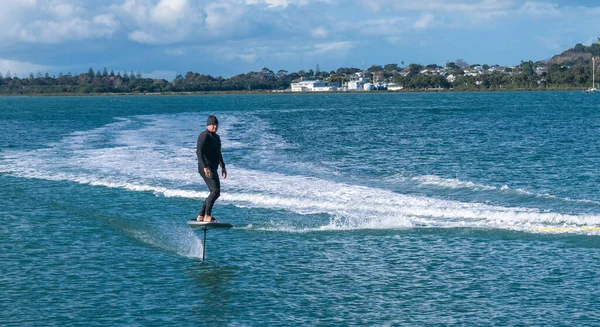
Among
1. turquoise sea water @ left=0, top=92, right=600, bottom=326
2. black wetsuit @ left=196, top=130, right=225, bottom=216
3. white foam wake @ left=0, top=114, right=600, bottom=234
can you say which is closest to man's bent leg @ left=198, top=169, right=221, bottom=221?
black wetsuit @ left=196, top=130, right=225, bottom=216

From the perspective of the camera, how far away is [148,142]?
4684 cm

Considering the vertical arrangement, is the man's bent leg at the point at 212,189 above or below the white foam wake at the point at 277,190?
above

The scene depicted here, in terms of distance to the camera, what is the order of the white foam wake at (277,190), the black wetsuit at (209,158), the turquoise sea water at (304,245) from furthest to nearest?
the white foam wake at (277,190) → the black wetsuit at (209,158) → the turquoise sea water at (304,245)

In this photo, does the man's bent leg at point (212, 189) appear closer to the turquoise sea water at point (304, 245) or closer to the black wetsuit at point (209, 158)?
the black wetsuit at point (209, 158)

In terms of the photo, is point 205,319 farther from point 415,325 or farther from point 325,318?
point 415,325

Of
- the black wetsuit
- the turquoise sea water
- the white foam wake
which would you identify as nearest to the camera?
the turquoise sea water

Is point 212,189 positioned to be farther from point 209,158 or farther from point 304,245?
point 304,245

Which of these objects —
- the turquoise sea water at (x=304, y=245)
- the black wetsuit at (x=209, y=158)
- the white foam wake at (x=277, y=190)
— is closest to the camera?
the turquoise sea water at (x=304, y=245)

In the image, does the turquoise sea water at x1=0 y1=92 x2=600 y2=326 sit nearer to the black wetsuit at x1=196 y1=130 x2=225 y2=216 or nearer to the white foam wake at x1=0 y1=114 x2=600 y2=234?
the white foam wake at x1=0 y1=114 x2=600 y2=234

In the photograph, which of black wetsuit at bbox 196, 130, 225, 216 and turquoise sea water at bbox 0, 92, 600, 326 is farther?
black wetsuit at bbox 196, 130, 225, 216

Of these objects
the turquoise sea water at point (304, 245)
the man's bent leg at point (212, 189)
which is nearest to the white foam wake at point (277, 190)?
the turquoise sea water at point (304, 245)

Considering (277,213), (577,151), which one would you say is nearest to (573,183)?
(277,213)

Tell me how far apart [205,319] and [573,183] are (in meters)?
19.0

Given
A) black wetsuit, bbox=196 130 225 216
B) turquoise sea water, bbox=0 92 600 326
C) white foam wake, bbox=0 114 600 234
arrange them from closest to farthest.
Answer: turquoise sea water, bbox=0 92 600 326 → black wetsuit, bbox=196 130 225 216 → white foam wake, bbox=0 114 600 234
